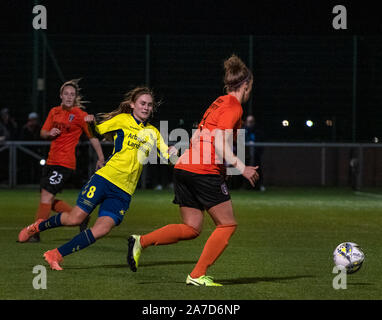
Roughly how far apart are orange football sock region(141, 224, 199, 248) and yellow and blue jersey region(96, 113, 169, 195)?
26.2 inches

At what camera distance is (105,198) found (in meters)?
7.88

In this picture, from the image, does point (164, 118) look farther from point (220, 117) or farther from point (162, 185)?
point (220, 117)

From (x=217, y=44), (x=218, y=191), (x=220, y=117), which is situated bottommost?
(x=218, y=191)

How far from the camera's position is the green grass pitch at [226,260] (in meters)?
6.80

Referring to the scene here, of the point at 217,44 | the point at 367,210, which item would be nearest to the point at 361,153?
the point at 217,44

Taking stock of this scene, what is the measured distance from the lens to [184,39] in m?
23.9

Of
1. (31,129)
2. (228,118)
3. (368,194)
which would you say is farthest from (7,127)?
(228,118)

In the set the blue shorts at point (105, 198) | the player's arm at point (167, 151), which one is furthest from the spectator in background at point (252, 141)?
the blue shorts at point (105, 198)

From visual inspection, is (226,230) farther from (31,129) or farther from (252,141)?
(31,129)

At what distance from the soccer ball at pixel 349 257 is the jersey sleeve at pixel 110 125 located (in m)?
2.37

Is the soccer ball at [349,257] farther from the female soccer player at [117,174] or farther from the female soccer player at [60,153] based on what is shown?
the female soccer player at [60,153]

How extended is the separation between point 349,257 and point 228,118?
6.49ft

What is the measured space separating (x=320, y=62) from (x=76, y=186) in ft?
25.7

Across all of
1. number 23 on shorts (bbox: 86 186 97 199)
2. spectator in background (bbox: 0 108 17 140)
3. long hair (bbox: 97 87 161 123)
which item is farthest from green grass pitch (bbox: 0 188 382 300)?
spectator in background (bbox: 0 108 17 140)
